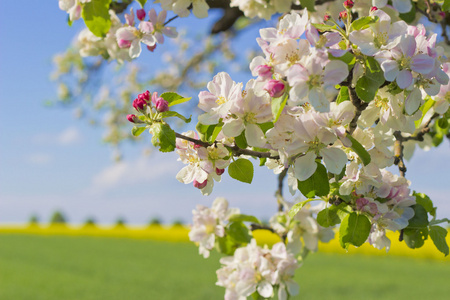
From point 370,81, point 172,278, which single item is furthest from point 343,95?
point 172,278

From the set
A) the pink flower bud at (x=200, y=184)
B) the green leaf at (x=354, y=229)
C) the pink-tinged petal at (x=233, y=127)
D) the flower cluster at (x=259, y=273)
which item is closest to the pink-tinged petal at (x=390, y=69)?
the pink-tinged petal at (x=233, y=127)

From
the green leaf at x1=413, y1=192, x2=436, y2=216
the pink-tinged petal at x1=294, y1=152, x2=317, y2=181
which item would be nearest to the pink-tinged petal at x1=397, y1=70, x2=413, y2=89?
the pink-tinged petal at x1=294, y1=152, x2=317, y2=181

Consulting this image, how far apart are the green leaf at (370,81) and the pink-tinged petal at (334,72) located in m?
0.16

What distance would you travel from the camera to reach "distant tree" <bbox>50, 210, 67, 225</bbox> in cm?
3284

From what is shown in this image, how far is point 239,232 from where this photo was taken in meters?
2.79

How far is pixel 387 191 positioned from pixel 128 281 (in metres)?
8.80

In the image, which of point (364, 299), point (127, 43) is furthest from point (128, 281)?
point (127, 43)

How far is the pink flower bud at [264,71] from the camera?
1401 mm

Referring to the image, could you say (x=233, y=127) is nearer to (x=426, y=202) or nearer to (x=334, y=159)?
(x=334, y=159)

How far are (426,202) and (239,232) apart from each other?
112 centimetres

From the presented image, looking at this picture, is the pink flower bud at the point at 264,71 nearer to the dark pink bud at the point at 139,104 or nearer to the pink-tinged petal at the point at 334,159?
the pink-tinged petal at the point at 334,159

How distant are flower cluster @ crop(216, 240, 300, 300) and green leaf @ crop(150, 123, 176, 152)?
1.20 m

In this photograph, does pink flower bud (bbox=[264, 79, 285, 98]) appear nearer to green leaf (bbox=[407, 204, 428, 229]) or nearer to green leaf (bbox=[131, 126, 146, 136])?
green leaf (bbox=[131, 126, 146, 136])

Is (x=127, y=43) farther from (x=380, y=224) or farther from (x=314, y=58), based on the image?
(x=380, y=224)
